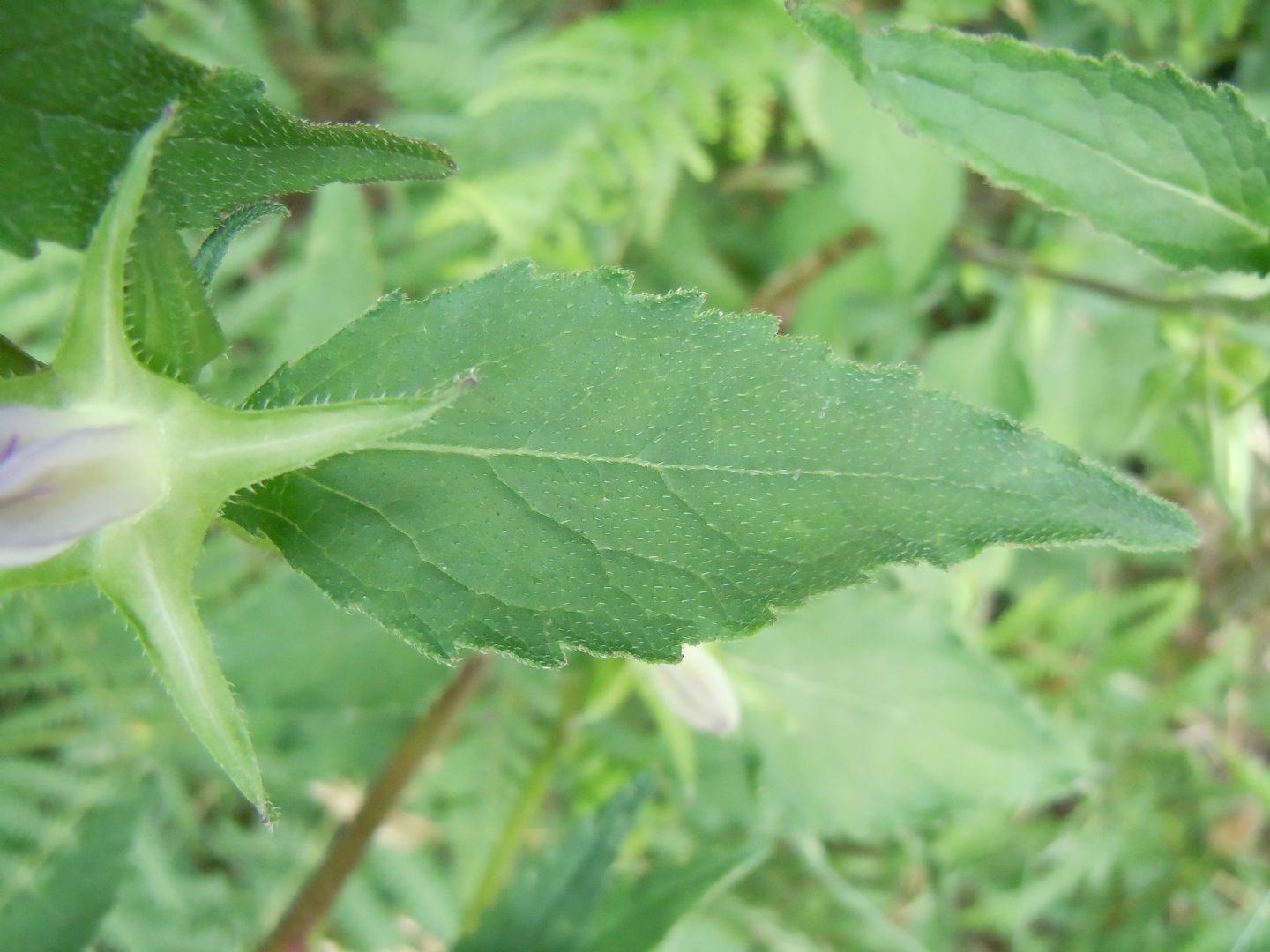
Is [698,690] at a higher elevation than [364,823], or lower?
higher

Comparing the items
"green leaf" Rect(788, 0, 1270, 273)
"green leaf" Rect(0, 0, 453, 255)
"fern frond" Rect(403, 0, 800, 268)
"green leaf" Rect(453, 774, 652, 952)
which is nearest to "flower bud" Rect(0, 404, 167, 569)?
"green leaf" Rect(0, 0, 453, 255)

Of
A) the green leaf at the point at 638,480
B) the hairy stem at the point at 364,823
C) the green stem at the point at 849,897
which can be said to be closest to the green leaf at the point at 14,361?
the green leaf at the point at 638,480

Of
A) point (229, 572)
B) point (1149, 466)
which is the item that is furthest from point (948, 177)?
point (229, 572)

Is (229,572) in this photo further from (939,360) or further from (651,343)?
(651,343)

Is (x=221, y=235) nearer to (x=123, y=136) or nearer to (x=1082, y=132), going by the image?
(x=123, y=136)

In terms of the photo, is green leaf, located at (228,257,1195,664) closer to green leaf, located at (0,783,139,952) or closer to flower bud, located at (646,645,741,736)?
flower bud, located at (646,645,741,736)

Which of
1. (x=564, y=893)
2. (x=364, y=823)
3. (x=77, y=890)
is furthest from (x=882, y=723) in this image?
(x=77, y=890)

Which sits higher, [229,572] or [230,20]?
[230,20]
